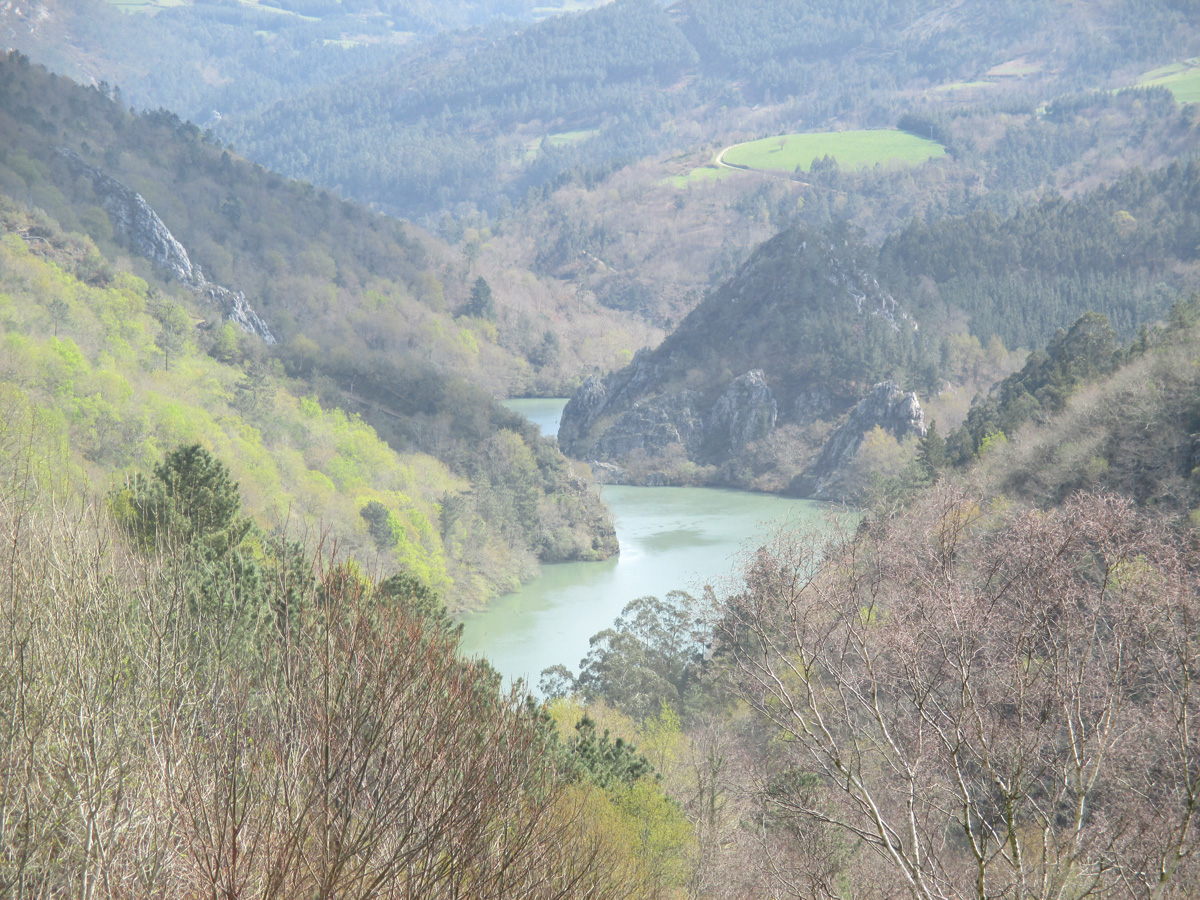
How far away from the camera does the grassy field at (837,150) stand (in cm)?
14875

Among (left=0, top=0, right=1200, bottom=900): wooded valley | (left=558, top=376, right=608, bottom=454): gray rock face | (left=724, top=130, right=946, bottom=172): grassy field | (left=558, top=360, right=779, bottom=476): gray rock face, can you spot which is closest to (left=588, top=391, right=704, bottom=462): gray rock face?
(left=558, top=360, right=779, bottom=476): gray rock face

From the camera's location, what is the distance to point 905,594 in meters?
11.5

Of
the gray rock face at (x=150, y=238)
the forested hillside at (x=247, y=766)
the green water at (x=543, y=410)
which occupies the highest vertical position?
the gray rock face at (x=150, y=238)

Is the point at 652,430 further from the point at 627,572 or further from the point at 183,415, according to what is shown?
the point at 183,415

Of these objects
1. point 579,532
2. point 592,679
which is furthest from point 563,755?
point 579,532

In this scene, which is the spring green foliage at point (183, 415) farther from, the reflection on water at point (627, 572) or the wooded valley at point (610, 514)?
the reflection on water at point (627, 572)

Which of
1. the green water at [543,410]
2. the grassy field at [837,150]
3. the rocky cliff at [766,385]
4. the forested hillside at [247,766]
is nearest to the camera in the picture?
the forested hillside at [247,766]

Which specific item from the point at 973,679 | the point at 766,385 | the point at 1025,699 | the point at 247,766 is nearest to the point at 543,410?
the point at 766,385

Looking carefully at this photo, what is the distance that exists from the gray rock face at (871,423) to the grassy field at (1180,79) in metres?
98.9

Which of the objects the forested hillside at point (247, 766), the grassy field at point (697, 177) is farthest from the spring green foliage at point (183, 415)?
the grassy field at point (697, 177)

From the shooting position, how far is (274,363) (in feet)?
217

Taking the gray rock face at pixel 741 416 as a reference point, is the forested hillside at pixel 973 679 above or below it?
above

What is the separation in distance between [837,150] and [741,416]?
84642mm

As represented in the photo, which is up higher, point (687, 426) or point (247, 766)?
point (247, 766)
